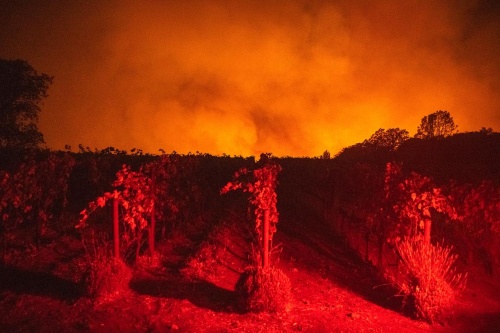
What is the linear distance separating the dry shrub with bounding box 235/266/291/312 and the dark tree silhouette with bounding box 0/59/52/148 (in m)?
24.5

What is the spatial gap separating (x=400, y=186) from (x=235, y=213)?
10545 mm

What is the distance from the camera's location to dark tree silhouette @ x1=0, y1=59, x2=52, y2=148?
25.9 meters

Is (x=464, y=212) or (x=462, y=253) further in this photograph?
(x=462, y=253)

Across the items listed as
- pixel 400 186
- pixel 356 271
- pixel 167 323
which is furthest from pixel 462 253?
pixel 167 323

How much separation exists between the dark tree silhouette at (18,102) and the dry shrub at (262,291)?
80.3 feet

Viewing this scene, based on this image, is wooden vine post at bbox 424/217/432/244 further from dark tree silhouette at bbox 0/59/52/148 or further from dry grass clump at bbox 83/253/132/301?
dark tree silhouette at bbox 0/59/52/148

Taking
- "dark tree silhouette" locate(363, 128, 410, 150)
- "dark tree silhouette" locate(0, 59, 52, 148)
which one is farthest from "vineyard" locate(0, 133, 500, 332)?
"dark tree silhouette" locate(363, 128, 410, 150)

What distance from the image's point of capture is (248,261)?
31.9ft

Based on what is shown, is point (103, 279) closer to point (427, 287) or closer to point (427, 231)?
point (427, 287)

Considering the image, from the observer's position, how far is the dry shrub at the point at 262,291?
6062 mm

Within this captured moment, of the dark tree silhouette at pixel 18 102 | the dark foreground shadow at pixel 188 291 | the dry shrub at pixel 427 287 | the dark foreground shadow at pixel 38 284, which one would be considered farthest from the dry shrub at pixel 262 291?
the dark tree silhouette at pixel 18 102

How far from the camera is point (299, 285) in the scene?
7.95 m

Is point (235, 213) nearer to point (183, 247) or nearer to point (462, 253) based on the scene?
point (183, 247)

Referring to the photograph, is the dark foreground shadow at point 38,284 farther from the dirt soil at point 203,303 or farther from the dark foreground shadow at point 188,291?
the dark foreground shadow at point 188,291
